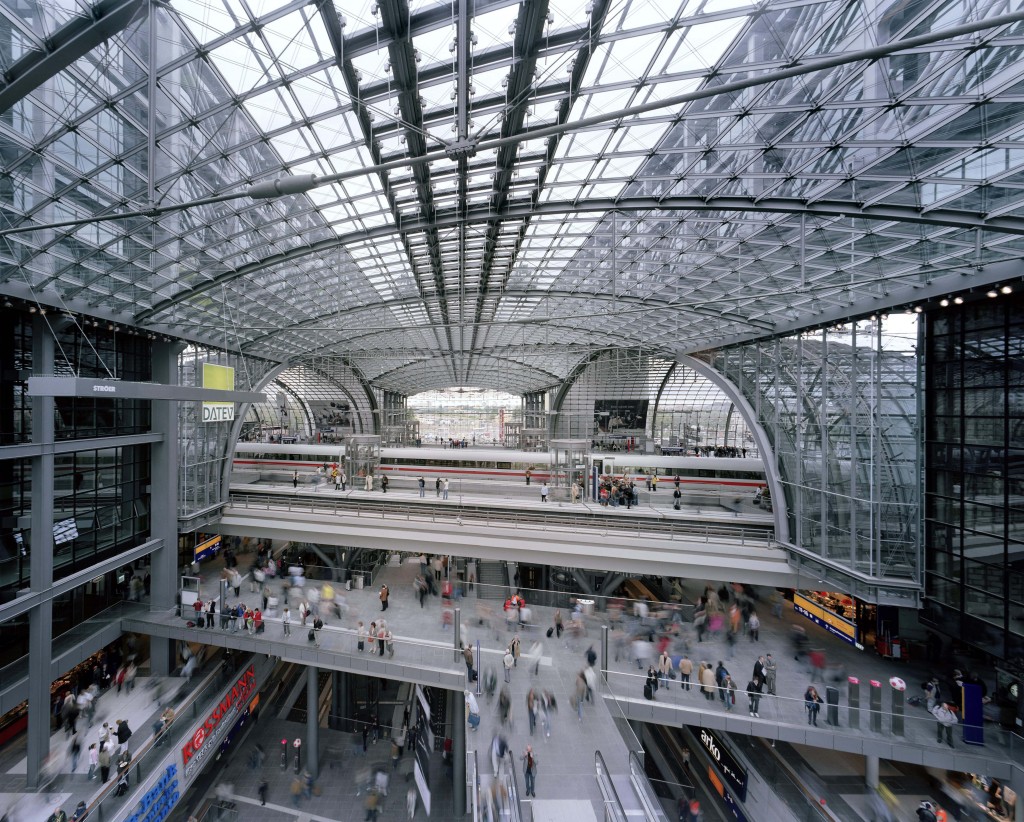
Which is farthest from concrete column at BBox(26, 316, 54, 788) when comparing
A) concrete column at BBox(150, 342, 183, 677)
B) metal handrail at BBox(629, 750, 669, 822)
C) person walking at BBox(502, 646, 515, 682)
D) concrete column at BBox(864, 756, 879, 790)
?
concrete column at BBox(864, 756, 879, 790)

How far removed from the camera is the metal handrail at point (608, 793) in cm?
862

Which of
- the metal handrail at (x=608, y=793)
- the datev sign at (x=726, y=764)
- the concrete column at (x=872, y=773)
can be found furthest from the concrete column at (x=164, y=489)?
the concrete column at (x=872, y=773)

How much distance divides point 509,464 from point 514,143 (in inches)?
939

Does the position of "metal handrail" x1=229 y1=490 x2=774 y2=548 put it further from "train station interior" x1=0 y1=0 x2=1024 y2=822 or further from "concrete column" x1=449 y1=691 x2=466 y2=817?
"concrete column" x1=449 y1=691 x2=466 y2=817

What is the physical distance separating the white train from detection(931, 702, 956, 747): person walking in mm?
14488

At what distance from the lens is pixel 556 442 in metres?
26.2

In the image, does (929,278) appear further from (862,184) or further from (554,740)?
(554,740)

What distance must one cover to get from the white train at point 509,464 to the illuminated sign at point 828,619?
9.01m

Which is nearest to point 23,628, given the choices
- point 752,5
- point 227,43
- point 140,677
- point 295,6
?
point 140,677

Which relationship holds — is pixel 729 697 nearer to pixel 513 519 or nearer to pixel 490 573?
pixel 513 519

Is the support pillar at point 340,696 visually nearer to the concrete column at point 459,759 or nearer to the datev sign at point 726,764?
the concrete column at point 459,759

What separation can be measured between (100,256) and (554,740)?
19.8 m

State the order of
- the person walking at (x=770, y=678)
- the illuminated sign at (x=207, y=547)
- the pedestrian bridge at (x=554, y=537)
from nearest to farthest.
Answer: the person walking at (x=770, y=678)
the pedestrian bridge at (x=554, y=537)
the illuminated sign at (x=207, y=547)

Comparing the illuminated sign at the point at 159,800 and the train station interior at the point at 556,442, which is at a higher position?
the train station interior at the point at 556,442
